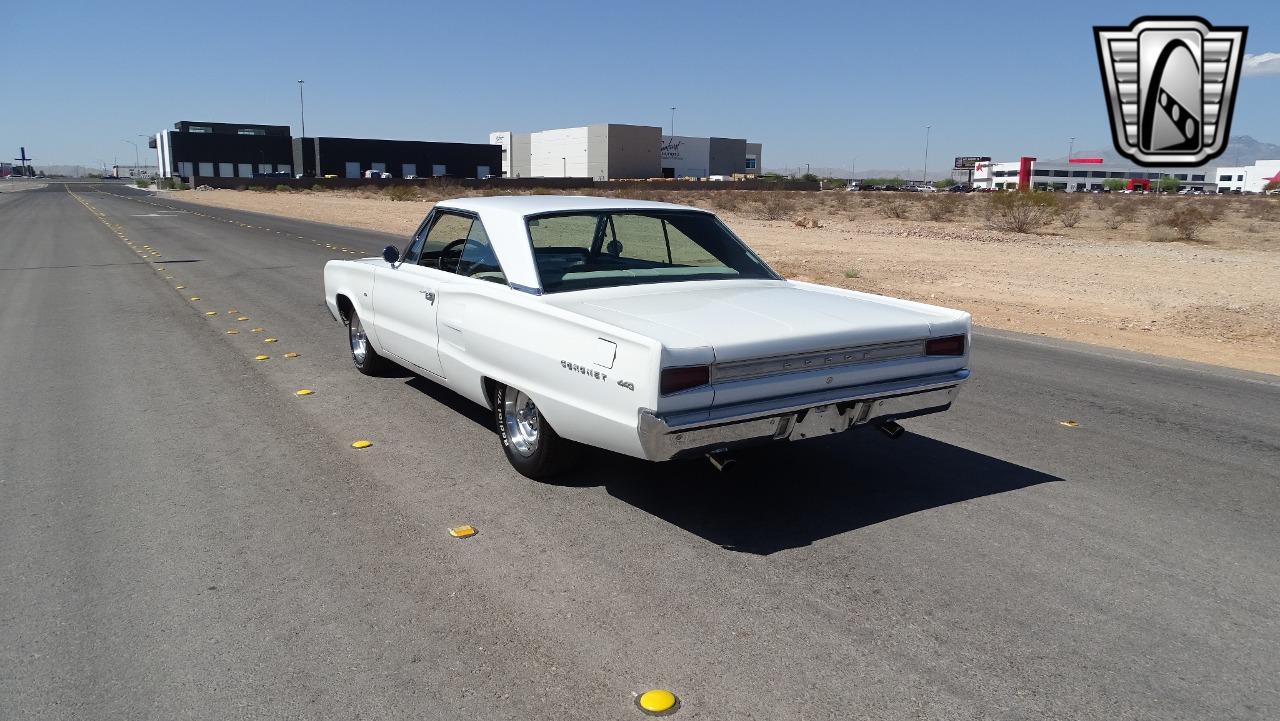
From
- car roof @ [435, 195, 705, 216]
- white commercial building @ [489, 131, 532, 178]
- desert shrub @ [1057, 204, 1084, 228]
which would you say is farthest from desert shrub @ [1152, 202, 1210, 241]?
white commercial building @ [489, 131, 532, 178]

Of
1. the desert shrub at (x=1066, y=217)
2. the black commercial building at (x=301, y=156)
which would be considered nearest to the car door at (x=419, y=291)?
the desert shrub at (x=1066, y=217)

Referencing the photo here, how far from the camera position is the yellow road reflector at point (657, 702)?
3107 mm

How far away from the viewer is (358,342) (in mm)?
8016

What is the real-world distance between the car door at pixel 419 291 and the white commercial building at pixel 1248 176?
169 m

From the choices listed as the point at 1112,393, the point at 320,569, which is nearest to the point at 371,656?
the point at 320,569

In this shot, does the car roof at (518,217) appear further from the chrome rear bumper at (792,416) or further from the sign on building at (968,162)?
the sign on building at (968,162)

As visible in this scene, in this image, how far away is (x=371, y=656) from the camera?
3449 millimetres

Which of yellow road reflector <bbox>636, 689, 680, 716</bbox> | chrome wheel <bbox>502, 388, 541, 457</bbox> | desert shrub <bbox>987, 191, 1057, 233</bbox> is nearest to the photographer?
yellow road reflector <bbox>636, 689, 680, 716</bbox>

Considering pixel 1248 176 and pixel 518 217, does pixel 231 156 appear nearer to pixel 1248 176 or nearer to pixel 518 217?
pixel 518 217

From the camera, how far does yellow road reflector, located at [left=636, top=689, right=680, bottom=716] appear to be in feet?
10.2

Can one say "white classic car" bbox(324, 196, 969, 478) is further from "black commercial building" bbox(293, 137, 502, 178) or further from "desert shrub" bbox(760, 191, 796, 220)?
"black commercial building" bbox(293, 137, 502, 178)

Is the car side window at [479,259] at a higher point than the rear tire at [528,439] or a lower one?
higher

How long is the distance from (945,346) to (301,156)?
115m

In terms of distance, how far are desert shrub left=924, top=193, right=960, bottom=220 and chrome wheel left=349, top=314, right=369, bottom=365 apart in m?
34.3
